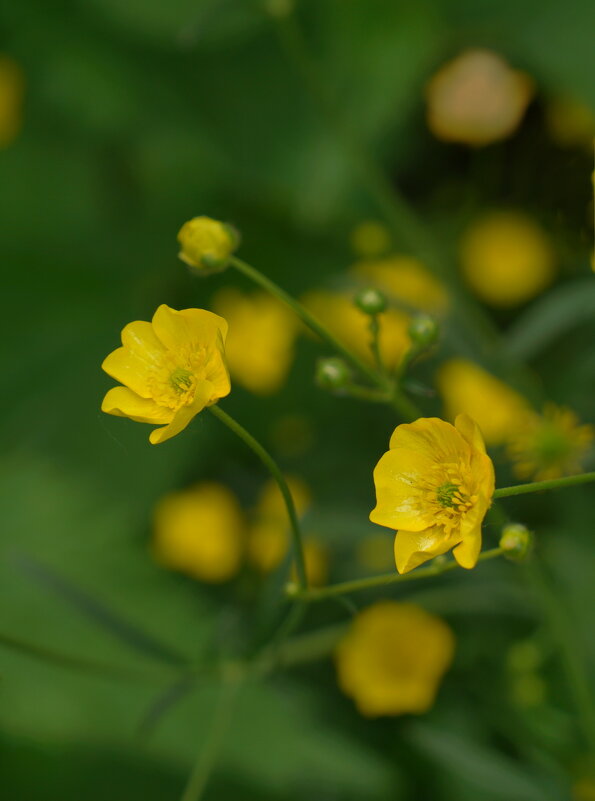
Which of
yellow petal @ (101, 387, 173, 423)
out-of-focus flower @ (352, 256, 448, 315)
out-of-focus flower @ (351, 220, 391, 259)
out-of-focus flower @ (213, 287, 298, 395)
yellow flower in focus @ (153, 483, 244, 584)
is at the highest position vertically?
yellow petal @ (101, 387, 173, 423)

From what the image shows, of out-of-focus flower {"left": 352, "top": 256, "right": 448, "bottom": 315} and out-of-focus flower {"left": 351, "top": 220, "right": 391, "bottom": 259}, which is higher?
out-of-focus flower {"left": 351, "top": 220, "right": 391, "bottom": 259}

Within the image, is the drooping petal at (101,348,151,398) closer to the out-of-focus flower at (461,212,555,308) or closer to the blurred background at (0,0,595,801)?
the blurred background at (0,0,595,801)

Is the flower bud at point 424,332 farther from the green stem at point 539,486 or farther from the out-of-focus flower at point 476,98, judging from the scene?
the out-of-focus flower at point 476,98

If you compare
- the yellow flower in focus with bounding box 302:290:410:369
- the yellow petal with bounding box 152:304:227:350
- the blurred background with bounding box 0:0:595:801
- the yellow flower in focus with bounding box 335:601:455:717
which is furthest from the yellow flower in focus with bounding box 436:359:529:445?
the yellow petal with bounding box 152:304:227:350

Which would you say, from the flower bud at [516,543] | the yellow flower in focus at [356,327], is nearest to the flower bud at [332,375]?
the flower bud at [516,543]

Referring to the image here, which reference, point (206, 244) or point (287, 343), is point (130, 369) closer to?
point (206, 244)

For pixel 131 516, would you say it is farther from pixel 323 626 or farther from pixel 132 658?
pixel 323 626

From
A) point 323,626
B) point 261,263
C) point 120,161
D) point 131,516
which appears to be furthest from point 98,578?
point 120,161
